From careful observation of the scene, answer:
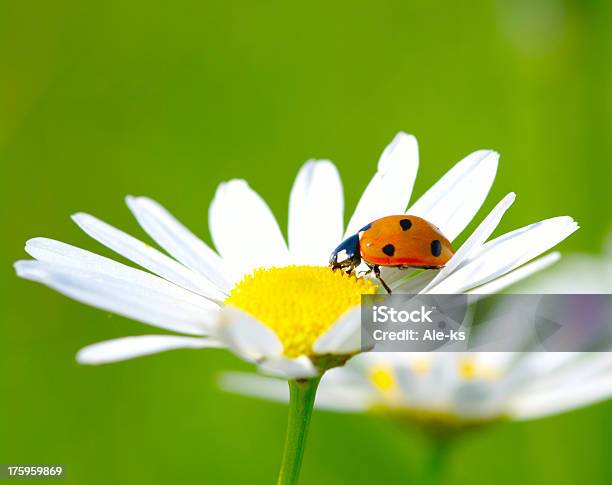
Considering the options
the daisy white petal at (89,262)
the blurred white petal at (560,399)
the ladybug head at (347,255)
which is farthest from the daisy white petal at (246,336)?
the blurred white petal at (560,399)

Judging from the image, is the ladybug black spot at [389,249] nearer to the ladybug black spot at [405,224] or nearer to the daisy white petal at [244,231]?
the ladybug black spot at [405,224]

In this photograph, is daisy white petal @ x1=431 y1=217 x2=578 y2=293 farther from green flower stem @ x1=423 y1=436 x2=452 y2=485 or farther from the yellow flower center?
green flower stem @ x1=423 y1=436 x2=452 y2=485

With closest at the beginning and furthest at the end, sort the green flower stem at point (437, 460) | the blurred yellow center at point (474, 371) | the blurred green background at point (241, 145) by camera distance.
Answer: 1. the green flower stem at point (437, 460)
2. the blurred yellow center at point (474, 371)
3. the blurred green background at point (241, 145)

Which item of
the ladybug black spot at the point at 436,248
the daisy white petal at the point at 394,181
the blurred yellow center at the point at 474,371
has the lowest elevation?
the ladybug black spot at the point at 436,248

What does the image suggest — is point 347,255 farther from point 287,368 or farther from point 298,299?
point 287,368

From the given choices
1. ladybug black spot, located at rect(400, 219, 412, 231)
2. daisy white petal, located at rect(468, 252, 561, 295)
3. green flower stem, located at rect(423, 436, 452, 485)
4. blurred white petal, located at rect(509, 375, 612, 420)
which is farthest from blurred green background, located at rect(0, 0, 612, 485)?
daisy white petal, located at rect(468, 252, 561, 295)

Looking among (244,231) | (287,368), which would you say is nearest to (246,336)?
(287,368)
